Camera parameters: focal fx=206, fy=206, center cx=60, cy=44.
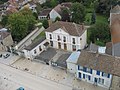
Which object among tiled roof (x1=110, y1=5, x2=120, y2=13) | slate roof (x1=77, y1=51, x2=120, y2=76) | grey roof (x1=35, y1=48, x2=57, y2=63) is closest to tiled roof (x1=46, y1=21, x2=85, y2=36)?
grey roof (x1=35, y1=48, x2=57, y2=63)

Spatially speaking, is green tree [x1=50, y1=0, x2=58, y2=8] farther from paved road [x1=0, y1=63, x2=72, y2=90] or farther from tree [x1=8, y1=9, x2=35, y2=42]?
paved road [x1=0, y1=63, x2=72, y2=90]

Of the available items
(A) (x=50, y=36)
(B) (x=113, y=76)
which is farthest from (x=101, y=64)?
(A) (x=50, y=36)

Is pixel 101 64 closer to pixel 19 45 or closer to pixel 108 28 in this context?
pixel 108 28

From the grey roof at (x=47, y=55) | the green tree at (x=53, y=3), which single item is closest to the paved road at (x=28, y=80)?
the grey roof at (x=47, y=55)

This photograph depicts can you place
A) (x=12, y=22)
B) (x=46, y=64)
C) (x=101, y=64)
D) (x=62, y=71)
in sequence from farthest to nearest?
1. (x=12, y=22)
2. (x=46, y=64)
3. (x=62, y=71)
4. (x=101, y=64)

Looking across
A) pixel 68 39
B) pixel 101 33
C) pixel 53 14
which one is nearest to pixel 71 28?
pixel 68 39
